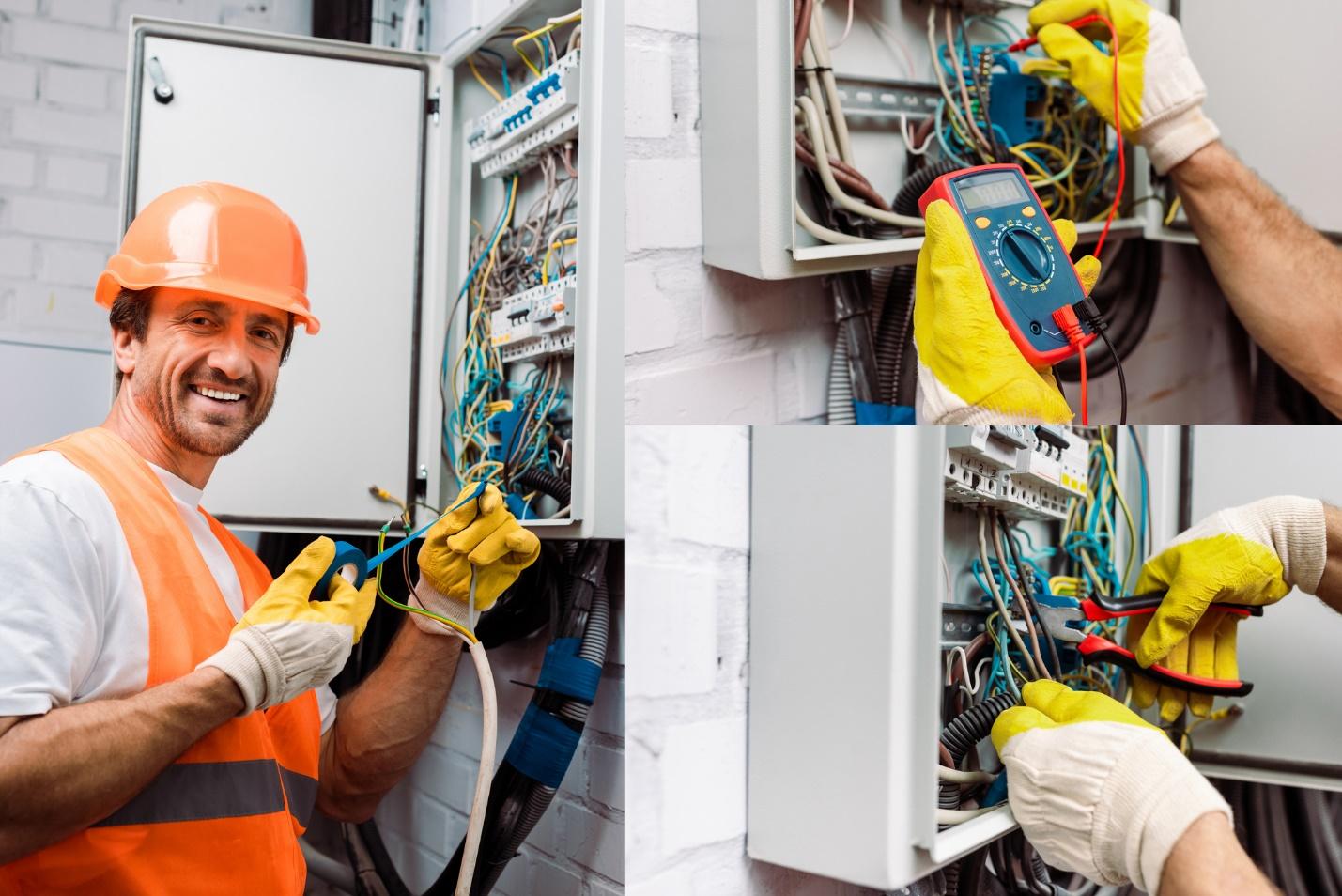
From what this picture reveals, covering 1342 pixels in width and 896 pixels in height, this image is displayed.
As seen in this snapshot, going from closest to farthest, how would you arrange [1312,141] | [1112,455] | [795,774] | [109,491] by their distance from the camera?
[109,491] < [795,774] < [1312,141] < [1112,455]

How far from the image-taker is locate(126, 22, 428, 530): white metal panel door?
81cm

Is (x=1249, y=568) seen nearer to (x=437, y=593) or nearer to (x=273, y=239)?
(x=437, y=593)

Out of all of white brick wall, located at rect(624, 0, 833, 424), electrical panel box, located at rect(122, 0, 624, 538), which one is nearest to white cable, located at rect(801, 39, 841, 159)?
white brick wall, located at rect(624, 0, 833, 424)

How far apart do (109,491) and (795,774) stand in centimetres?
64

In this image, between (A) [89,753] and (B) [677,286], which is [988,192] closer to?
(B) [677,286]

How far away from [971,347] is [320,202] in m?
0.59

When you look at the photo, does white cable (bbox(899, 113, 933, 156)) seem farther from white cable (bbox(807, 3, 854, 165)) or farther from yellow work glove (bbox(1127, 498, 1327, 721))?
yellow work glove (bbox(1127, 498, 1327, 721))

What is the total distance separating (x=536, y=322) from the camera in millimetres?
1004

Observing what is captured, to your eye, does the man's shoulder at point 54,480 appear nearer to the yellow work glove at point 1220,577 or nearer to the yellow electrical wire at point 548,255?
the yellow electrical wire at point 548,255

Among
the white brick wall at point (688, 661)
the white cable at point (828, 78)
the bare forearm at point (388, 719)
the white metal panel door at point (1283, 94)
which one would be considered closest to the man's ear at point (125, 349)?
the bare forearm at point (388, 719)

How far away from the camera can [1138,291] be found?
149 cm

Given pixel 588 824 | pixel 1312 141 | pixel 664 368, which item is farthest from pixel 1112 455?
pixel 588 824

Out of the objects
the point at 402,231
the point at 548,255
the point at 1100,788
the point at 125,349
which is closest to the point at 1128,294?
the point at 1100,788

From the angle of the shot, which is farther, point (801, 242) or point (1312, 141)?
point (1312, 141)
